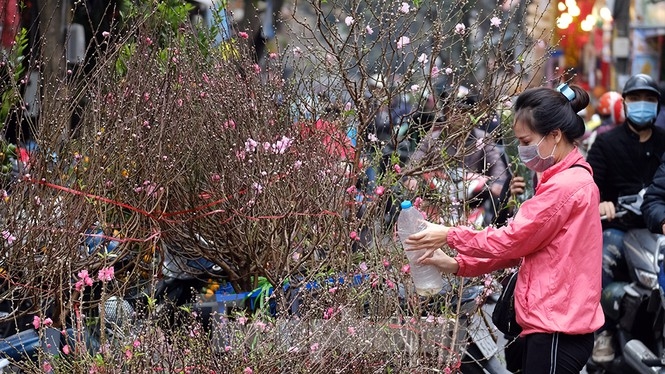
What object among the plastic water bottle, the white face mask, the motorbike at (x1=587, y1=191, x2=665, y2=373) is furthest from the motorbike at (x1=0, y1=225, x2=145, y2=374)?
the motorbike at (x1=587, y1=191, x2=665, y2=373)

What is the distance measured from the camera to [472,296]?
545 centimetres

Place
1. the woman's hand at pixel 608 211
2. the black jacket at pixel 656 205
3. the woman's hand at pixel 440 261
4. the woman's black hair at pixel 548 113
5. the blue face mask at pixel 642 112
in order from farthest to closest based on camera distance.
A: the blue face mask at pixel 642 112
the woman's hand at pixel 608 211
the black jacket at pixel 656 205
the woman's hand at pixel 440 261
the woman's black hair at pixel 548 113

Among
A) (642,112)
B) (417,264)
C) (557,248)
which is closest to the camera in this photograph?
(557,248)

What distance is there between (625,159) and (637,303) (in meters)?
1.21

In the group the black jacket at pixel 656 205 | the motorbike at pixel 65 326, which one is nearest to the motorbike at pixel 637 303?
the black jacket at pixel 656 205

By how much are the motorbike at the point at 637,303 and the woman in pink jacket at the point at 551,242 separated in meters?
2.57

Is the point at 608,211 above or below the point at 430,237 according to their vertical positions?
below

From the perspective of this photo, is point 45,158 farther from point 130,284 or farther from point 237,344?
point 237,344

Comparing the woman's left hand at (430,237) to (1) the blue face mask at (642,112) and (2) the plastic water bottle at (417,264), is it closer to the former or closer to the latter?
(2) the plastic water bottle at (417,264)

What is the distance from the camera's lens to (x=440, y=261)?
4426mm

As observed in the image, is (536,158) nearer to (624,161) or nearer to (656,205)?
(656,205)

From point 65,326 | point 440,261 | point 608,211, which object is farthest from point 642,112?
point 65,326

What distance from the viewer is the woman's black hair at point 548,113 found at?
430cm

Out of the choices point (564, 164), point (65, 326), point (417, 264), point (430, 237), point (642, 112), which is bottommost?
point (65, 326)
